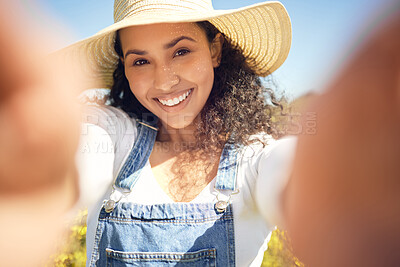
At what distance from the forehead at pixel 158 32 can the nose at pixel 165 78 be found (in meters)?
0.11

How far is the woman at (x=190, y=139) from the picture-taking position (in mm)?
1141

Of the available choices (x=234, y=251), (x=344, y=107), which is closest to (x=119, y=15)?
(x=234, y=251)

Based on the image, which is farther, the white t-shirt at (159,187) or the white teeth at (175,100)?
the white teeth at (175,100)

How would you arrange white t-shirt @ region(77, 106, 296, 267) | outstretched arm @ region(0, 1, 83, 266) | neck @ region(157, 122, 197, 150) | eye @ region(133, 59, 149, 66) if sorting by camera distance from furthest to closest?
neck @ region(157, 122, 197, 150)
eye @ region(133, 59, 149, 66)
white t-shirt @ region(77, 106, 296, 267)
outstretched arm @ region(0, 1, 83, 266)

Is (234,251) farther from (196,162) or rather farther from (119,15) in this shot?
(119,15)

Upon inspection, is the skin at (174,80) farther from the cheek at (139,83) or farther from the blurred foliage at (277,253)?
the blurred foliage at (277,253)

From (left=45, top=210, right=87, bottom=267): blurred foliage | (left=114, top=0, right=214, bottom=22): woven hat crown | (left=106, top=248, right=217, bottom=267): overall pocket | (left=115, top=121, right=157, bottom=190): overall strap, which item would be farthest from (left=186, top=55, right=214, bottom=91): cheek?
(left=45, top=210, right=87, bottom=267): blurred foliage

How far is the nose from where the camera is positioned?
1.28m

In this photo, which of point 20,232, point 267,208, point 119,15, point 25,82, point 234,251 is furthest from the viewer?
point 119,15

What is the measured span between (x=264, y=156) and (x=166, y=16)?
2.12 ft

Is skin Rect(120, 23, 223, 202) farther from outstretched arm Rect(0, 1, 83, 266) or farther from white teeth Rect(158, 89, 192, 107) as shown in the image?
outstretched arm Rect(0, 1, 83, 266)

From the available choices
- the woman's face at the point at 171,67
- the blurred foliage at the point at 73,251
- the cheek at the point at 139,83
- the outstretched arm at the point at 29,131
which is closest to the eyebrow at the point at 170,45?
the woman's face at the point at 171,67

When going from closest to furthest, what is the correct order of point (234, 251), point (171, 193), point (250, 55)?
point (234, 251), point (171, 193), point (250, 55)

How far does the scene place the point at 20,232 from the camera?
2.12ft
